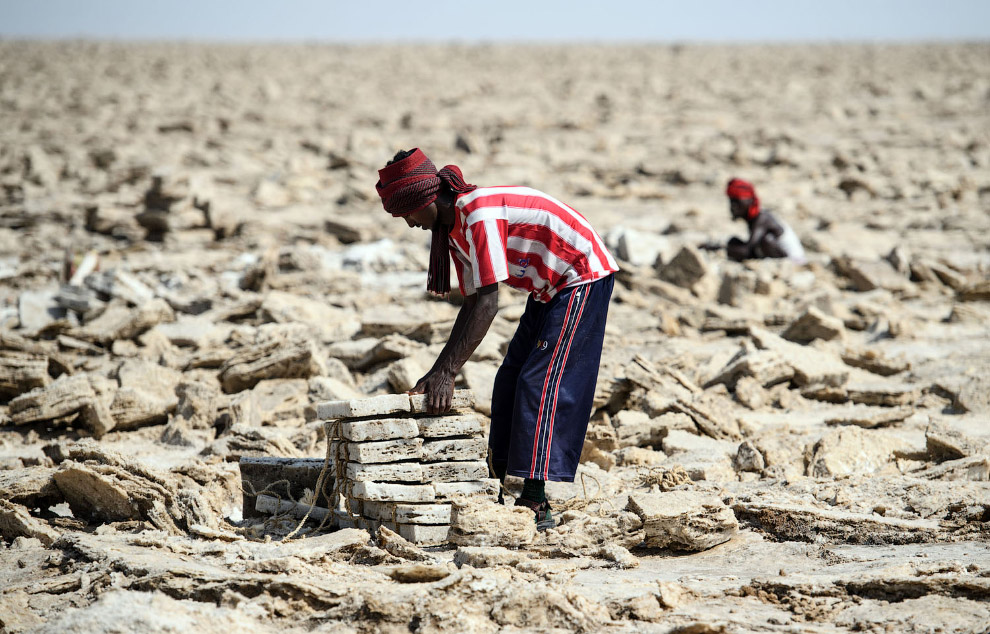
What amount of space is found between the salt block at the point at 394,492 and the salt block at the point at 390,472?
0.02 m

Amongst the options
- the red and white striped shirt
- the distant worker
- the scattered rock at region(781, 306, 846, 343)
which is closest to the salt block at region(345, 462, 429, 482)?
the red and white striped shirt

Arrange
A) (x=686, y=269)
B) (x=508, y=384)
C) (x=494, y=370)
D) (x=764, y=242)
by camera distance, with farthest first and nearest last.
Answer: (x=764, y=242), (x=686, y=269), (x=494, y=370), (x=508, y=384)

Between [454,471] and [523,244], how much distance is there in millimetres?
966

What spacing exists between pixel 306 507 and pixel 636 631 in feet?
5.92

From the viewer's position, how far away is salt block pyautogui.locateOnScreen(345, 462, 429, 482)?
11.5ft

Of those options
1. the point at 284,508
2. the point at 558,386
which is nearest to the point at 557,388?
the point at 558,386

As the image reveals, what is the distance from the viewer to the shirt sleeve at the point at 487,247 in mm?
3312

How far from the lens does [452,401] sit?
11.9 ft

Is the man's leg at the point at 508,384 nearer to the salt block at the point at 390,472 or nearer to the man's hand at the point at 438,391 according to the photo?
the man's hand at the point at 438,391

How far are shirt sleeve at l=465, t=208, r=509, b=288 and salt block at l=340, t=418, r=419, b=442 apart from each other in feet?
2.12

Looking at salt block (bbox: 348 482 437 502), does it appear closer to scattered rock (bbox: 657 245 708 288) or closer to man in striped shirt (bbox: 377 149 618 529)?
man in striped shirt (bbox: 377 149 618 529)

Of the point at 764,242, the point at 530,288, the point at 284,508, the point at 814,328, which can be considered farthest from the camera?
the point at 764,242

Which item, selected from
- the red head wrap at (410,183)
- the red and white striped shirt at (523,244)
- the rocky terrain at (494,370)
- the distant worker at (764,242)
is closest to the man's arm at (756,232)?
the distant worker at (764,242)

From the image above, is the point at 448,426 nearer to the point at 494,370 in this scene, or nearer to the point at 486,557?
the point at 486,557
